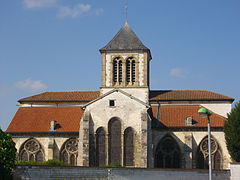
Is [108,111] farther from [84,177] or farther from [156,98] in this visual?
[84,177]

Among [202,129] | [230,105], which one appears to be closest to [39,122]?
[202,129]

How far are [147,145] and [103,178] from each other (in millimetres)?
10956

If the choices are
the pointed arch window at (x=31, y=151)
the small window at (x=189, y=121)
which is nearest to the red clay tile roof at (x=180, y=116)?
the small window at (x=189, y=121)

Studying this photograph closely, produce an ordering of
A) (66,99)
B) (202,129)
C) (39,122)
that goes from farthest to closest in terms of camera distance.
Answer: (66,99), (39,122), (202,129)

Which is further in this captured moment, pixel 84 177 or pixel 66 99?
pixel 66 99

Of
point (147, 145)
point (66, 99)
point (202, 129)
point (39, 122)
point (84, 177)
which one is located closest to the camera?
point (84, 177)

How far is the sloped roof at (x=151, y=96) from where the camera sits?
178 ft

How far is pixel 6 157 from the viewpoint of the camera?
3141 centimetres

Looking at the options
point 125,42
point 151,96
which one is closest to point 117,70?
point 125,42

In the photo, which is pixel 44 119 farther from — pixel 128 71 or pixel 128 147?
pixel 128 147

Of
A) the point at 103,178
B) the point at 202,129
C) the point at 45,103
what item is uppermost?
the point at 45,103

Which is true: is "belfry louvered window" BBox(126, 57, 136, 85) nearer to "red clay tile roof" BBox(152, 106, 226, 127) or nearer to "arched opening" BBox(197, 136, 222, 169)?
"red clay tile roof" BBox(152, 106, 226, 127)

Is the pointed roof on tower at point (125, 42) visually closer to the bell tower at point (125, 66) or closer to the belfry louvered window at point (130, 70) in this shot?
the bell tower at point (125, 66)

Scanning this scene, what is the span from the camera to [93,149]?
46.2 m
